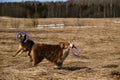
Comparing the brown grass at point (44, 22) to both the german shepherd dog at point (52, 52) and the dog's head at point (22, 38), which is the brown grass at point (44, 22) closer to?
the dog's head at point (22, 38)

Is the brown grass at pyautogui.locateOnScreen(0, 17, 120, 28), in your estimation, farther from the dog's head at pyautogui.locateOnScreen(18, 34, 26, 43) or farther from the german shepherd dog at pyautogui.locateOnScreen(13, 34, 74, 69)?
the german shepherd dog at pyautogui.locateOnScreen(13, 34, 74, 69)

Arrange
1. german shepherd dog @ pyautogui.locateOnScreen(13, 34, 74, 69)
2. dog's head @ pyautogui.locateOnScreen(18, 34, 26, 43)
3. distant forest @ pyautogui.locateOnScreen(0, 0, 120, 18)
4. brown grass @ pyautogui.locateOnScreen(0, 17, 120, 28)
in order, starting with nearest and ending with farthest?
german shepherd dog @ pyautogui.locateOnScreen(13, 34, 74, 69)
dog's head @ pyautogui.locateOnScreen(18, 34, 26, 43)
brown grass @ pyautogui.locateOnScreen(0, 17, 120, 28)
distant forest @ pyautogui.locateOnScreen(0, 0, 120, 18)

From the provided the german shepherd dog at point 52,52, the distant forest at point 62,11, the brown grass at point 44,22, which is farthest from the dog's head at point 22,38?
the distant forest at point 62,11

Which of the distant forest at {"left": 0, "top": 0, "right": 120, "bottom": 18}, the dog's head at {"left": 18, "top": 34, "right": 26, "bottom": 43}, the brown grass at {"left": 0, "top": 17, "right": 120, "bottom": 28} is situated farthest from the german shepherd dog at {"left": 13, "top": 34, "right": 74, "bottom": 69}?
the distant forest at {"left": 0, "top": 0, "right": 120, "bottom": 18}

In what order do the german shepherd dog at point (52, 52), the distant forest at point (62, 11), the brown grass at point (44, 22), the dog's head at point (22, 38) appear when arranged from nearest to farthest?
the german shepherd dog at point (52, 52)
the dog's head at point (22, 38)
the brown grass at point (44, 22)
the distant forest at point (62, 11)

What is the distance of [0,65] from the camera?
1216 centimetres

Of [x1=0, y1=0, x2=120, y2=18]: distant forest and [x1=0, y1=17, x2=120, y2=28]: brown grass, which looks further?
[x1=0, y1=0, x2=120, y2=18]: distant forest

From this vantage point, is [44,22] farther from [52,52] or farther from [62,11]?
[52,52]

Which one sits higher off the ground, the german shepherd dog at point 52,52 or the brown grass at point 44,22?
the german shepherd dog at point 52,52

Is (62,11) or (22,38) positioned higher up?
(22,38)

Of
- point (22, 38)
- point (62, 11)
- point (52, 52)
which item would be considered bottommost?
point (52, 52)

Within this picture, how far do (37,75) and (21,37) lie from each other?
6.73ft

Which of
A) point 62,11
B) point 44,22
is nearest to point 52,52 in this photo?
point 44,22

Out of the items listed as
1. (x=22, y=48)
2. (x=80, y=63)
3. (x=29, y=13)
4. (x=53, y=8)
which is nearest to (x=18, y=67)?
Result: (x=22, y=48)
